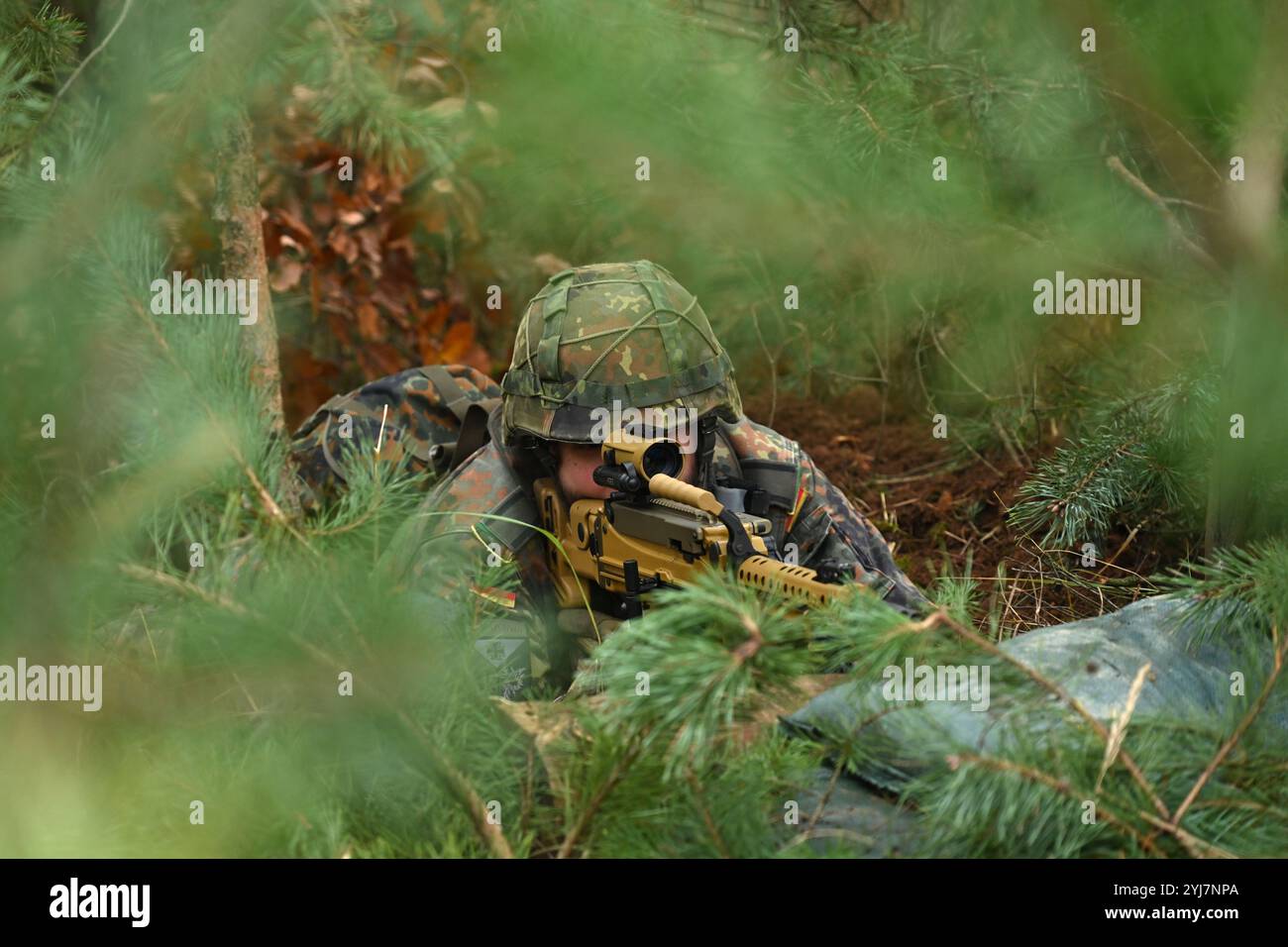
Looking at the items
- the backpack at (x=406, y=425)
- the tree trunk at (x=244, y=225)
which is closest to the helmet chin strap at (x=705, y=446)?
the backpack at (x=406, y=425)

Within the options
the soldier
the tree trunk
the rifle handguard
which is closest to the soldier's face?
the soldier

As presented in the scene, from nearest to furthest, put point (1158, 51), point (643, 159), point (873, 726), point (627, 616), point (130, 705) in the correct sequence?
point (130, 705) < point (873, 726) < point (1158, 51) < point (627, 616) < point (643, 159)

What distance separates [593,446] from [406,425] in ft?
2.76

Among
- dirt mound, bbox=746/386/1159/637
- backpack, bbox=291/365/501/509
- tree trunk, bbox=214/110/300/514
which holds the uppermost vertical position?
tree trunk, bbox=214/110/300/514

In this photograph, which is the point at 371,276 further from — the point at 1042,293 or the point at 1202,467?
the point at 1202,467

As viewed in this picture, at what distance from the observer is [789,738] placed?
1696 millimetres

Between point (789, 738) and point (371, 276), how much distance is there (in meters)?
3.50

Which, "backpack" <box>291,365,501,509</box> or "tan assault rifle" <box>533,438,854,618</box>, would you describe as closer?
"tan assault rifle" <box>533,438,854,618</box>

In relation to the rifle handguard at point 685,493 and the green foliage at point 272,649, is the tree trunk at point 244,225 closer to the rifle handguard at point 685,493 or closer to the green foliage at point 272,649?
the green foliage at point 272,649

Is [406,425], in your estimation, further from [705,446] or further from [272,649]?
[272,649]

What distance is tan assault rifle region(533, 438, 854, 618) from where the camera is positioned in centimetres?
222

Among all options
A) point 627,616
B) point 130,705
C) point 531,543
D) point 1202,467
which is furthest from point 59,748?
point 1202,467

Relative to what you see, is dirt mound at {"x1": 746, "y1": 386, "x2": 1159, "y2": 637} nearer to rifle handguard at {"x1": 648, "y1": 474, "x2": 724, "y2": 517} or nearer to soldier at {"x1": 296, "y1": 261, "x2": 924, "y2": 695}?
soldier at {"x1": 296, "y1": 261, "x2": 924, "y2": 695}

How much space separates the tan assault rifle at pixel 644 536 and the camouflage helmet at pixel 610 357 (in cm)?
18
